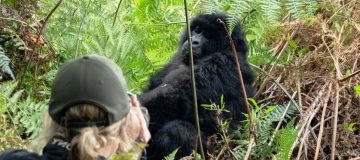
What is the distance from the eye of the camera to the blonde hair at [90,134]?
150cm

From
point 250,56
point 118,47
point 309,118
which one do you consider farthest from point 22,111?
point 250,56

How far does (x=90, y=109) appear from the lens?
1.52m

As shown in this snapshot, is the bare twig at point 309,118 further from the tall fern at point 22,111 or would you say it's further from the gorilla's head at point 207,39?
the tall fern at point 22,111

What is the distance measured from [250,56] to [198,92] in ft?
1.61

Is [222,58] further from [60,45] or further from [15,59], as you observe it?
[15,59]

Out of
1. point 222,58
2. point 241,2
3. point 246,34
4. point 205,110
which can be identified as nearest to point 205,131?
point 205,110

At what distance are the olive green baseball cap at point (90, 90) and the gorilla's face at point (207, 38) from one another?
2891mm

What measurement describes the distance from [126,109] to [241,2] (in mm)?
789

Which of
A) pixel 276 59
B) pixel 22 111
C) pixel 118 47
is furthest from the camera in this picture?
pixel 276 59

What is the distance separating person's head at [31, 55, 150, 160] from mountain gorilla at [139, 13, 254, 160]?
232 cm

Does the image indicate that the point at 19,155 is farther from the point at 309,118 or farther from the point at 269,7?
the point at 309,118

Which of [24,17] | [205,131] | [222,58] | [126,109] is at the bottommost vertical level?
[205,131]

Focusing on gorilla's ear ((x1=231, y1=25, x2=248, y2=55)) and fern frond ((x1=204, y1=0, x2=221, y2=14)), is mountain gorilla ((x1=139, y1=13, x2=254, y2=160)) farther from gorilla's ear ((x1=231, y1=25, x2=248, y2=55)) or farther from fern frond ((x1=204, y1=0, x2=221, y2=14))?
fern frond ((x1=204, y1=0, x2=221, y2=14))

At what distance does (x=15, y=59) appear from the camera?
4.14m
